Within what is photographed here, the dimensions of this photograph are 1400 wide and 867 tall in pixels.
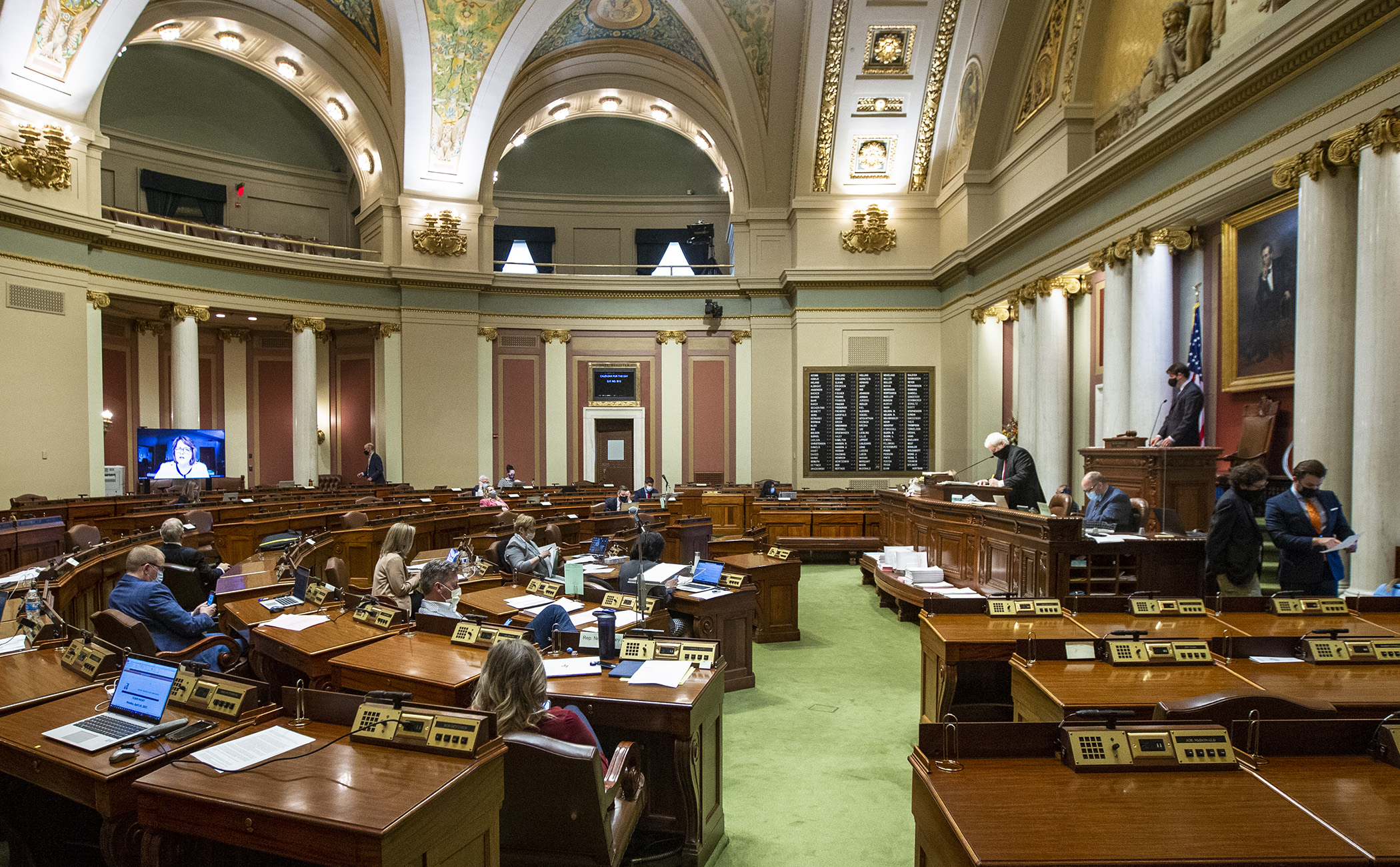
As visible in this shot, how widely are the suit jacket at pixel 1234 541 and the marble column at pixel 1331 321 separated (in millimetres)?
2309

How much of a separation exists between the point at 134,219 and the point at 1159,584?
19.0m

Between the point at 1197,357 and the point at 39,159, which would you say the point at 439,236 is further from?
the point at 1197,357

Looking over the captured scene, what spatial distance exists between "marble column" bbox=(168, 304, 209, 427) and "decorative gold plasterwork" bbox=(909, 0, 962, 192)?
14.2m

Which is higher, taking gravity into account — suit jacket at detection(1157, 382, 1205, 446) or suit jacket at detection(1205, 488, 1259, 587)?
suit jacket at detection(1157, 382, 1205, 446)

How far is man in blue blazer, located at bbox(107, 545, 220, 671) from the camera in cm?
432

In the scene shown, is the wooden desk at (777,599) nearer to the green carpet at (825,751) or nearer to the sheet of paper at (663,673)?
the green carpet at (825,751)

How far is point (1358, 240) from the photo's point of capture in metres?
6.03

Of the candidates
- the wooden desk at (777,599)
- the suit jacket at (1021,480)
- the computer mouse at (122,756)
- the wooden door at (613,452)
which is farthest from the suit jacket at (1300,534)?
the wooden door at (613,452)

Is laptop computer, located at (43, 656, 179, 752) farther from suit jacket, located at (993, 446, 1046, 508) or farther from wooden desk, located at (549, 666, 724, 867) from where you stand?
suit jacket, located at (993, 446, 1046, 508)

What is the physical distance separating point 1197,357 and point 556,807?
9648mm

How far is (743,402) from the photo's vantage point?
17.2 m

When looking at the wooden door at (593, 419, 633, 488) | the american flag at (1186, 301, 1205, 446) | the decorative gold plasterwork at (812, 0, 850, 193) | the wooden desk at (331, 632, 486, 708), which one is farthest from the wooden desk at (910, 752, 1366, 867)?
the wooden door at (593, 419, 633, 488)

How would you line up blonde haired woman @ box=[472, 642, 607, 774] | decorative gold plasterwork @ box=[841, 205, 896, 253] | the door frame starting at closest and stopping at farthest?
blonde haired woman @ box=[472, 642, 607, 774] → decorative gold plasterwork @ box=[841, 205, 896, 253] → the door frame

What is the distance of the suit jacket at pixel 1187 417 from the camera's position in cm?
780
